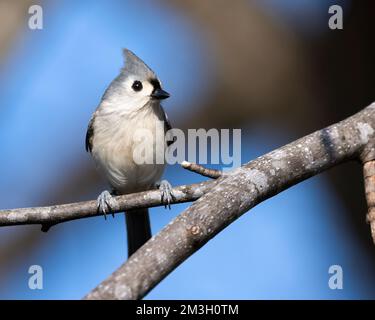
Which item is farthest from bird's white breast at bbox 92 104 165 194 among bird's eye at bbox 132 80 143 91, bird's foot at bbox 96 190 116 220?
bird's foot at bbox 96 190 116 220

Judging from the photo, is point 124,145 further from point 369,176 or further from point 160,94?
point 369,176

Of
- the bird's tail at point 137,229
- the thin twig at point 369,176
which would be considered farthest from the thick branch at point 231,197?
the bird's tail at point 137,229

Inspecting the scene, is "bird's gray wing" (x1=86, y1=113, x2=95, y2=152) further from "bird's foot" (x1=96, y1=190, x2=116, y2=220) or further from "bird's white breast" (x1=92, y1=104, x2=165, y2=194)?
"bird's foot" (x1=96, y1=190, x2=116, y2=220)

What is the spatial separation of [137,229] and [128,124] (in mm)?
734

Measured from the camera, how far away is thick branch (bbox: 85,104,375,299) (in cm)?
188

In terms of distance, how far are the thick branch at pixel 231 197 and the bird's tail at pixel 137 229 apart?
172 centimetres

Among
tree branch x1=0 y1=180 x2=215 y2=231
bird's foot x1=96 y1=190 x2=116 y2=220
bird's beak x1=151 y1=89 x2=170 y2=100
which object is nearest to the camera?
tree branch x1=0 y1=180 x2=215 y2=231

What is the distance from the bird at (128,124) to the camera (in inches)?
150

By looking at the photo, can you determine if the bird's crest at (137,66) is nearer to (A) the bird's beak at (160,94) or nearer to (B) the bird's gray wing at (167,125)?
(A) the bird's beak at (160,94)

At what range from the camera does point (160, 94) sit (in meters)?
3.77

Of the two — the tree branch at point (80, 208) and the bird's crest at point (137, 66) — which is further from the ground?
the bird's crest at point (137, 66)

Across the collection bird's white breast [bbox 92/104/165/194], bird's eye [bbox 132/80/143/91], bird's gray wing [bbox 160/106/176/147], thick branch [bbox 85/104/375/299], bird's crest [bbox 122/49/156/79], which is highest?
bird's crest [bbox 122/49/156/79]
